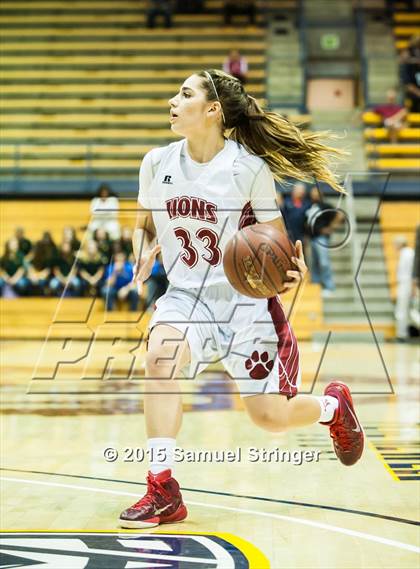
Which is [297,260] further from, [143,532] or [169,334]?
[143,532]

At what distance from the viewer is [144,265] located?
450 cm

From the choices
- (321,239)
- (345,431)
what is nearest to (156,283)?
(321,239)

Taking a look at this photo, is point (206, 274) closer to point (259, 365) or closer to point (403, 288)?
point (259, 365)

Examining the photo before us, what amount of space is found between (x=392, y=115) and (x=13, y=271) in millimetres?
7438

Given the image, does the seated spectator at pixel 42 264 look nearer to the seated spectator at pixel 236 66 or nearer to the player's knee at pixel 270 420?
the seated spectator at pixel 236 66

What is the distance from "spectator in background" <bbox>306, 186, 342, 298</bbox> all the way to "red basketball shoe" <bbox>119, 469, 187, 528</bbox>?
10.1 meters

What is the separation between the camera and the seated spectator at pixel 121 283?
14141 millimetres

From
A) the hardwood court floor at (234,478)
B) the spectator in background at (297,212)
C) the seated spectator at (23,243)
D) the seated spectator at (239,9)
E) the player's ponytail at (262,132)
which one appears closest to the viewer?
the hardwood court floor at (234,478)

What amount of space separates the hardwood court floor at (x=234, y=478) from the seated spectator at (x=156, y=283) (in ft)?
17.0

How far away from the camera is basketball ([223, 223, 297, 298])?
4.23 meters

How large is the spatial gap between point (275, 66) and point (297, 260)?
16208 millimetres

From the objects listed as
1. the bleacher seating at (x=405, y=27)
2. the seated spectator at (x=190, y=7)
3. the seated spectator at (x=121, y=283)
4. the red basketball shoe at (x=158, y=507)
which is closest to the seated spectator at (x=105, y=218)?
the seated spectator at (x=121, y=283)

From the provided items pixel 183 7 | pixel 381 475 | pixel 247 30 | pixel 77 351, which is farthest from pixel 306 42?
pixel 381 475

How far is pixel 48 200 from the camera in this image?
17453mm
